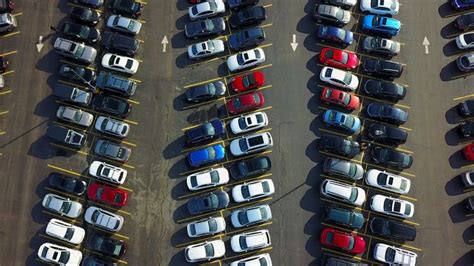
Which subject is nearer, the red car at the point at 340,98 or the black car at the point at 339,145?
the black car at the point at 339,145

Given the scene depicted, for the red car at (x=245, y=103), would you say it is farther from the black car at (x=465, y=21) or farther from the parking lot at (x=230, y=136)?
the black car at (x=465, y=21)

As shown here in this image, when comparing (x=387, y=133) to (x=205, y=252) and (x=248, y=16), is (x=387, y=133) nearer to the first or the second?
(x=248, y=16)

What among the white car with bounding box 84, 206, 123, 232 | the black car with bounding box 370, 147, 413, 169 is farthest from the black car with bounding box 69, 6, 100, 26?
the black car with bounding box 370, 147, 413, 169

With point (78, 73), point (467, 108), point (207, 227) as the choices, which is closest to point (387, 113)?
point (467, 108)

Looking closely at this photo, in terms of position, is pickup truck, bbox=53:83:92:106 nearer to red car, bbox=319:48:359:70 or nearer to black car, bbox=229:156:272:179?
black car, bbox=229:156:272:179

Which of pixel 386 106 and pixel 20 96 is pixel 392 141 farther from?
pixel 20 96

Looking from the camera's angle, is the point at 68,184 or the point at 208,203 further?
the point at 68,184

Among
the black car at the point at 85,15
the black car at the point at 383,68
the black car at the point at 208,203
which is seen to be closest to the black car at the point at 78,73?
the black car at the point at 85,15

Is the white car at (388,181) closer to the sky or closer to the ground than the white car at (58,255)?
closer to the sky

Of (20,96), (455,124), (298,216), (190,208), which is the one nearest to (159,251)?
(190,208)
